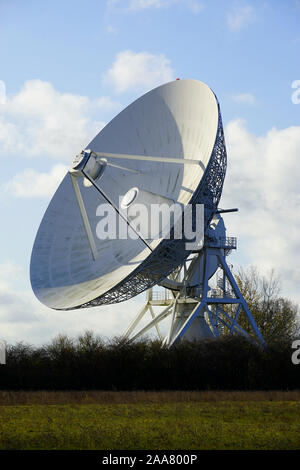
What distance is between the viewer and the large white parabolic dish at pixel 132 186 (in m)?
32.2

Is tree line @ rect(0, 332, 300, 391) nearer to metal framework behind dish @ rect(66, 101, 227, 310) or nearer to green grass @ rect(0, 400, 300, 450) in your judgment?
metal framework behind dish @ rect(66, 101, 227, 310)

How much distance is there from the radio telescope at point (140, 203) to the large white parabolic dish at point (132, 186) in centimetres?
5

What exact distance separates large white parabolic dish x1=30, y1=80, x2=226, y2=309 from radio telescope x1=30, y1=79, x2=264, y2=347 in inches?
2.1

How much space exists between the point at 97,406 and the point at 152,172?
13.9 m

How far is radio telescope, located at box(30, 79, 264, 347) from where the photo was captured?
32125 mm

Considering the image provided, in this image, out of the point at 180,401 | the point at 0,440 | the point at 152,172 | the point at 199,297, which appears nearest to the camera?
the point at 0,440

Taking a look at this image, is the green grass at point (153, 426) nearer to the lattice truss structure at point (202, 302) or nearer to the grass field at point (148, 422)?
the grass field at point (148, 422)

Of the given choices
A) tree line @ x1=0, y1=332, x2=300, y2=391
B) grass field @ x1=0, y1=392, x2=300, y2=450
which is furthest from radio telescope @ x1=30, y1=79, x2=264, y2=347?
grass field @ x1=0, y1=392, x2=300, y2=450

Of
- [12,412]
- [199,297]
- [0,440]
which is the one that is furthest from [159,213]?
[0,440]

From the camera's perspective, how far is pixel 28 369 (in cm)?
3738

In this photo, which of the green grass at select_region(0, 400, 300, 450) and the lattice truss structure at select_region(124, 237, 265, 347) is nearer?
the green grass at select_region(0, 400, 300, 450)

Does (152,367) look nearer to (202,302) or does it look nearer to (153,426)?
(202,302)

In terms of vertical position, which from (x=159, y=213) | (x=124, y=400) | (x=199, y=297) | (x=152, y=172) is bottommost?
(x=124, y=400)

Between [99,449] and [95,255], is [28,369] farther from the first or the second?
[99,449]
